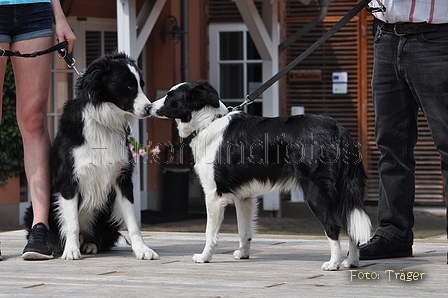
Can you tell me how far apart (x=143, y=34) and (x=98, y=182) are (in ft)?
13.3

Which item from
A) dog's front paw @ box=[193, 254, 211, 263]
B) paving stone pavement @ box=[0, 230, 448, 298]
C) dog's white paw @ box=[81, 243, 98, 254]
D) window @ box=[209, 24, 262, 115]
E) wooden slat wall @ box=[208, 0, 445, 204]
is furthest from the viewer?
window @ box=[209, 24, 262, 115]

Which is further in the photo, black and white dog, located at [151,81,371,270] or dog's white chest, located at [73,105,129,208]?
dog's white chest, located at [73,105,129,208]

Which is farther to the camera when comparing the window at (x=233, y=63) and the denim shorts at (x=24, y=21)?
the window at (x=233, y=63)

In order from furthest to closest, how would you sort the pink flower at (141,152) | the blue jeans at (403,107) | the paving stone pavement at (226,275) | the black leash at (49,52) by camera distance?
the pink flower at (141,152) < the black leash at (49,52) < the blue jeans at (403,107) < the paving stone pavement at (226,275)

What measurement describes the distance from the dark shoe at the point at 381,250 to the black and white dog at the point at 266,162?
0.31 m

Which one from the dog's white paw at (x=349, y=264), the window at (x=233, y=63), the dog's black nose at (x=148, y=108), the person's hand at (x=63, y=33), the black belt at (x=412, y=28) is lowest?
the dog's white paw at (x=349, y=264)

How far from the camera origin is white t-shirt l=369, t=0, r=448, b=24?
129 inches

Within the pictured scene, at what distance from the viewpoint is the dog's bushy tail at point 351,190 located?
10.4 feet

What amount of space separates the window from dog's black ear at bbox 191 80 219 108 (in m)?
7.00

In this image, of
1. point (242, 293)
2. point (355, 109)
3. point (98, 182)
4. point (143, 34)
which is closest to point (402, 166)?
point (242, 293)

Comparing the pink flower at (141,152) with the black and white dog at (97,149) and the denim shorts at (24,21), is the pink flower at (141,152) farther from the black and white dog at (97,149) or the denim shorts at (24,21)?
the denim shorts at (24,21)

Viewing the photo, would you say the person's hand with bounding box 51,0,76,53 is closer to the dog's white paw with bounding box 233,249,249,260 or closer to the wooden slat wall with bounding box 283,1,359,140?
the dog's white paw with bounding box 233,249,249,260

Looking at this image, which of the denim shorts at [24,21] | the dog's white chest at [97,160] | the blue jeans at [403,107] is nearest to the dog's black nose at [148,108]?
the dog's white chest at [97,160]

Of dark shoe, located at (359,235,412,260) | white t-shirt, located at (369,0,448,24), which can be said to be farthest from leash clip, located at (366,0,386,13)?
dark shoe, located at (359,235,412,260)
